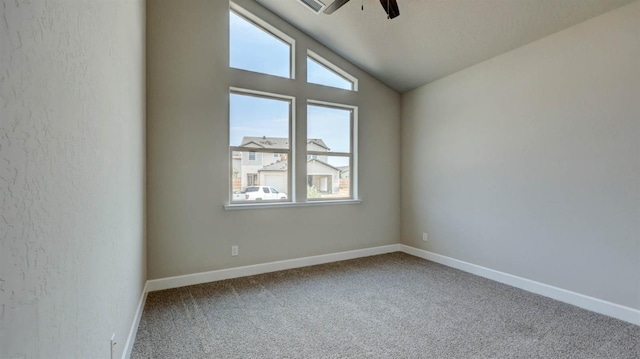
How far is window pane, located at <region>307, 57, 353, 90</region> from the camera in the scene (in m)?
4.30

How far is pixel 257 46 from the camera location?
3.93m

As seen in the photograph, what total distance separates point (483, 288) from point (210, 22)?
445 centimetres

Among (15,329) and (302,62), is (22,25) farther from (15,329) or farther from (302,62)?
(302,62)

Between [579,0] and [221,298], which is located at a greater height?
[579,0]

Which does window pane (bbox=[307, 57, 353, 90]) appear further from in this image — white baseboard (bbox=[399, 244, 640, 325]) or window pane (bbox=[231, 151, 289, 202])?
white baseboard (bbox=[399, 244, 640, 325])

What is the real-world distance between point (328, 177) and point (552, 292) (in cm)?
296

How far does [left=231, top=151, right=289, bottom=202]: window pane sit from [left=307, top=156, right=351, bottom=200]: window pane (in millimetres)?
380

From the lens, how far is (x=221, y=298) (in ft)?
9.96

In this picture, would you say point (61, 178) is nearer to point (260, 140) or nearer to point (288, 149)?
point (260, 140)

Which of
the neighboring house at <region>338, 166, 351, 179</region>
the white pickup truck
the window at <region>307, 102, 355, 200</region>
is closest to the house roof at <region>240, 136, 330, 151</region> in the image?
the window at <region>307, 102, 355, 200</region>

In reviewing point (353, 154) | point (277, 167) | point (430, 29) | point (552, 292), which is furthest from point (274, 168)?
point (552, 292)

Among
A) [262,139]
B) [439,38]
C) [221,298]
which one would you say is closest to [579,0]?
[439,38]

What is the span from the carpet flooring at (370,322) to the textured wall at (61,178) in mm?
721

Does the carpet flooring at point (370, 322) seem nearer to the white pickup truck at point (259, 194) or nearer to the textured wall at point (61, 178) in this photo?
the textured wall at point (61, 178)
